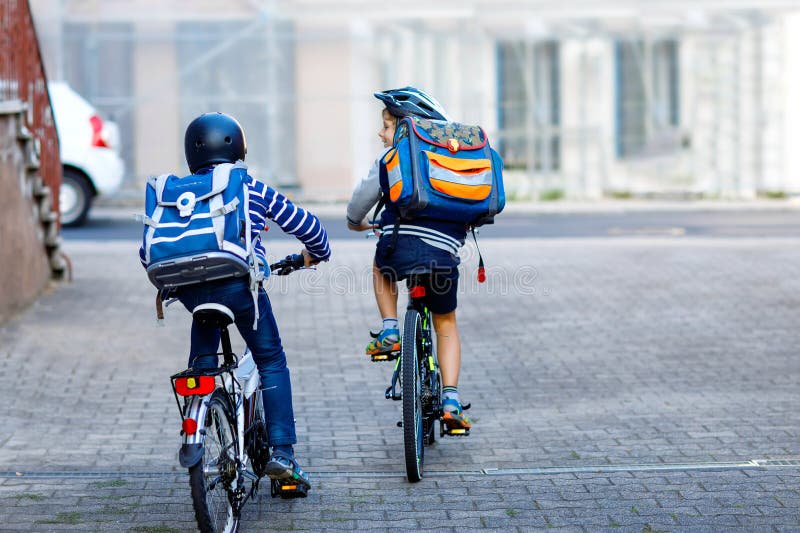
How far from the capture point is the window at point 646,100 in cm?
2492

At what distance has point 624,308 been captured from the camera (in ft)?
34.3

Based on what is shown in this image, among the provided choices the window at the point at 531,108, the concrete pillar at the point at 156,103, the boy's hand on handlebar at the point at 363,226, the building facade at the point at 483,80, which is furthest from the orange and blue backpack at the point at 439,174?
the window at the point at 531,108

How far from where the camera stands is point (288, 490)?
547 centimetres

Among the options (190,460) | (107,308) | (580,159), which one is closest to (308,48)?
(580,159)

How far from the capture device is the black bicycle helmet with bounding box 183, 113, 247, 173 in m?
5.07

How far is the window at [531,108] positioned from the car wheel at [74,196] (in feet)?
31.0

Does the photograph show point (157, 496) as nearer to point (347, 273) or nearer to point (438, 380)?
point (438, 380)

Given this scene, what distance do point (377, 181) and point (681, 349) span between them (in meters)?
3.72

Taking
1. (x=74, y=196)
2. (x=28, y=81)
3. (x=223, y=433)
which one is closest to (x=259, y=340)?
(x=223, y=433)

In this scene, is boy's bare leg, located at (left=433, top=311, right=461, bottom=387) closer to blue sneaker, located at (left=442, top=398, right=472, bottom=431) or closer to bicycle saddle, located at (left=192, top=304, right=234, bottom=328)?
blue sneaker, located at (left=442, top=398, right=472, bottom=431)

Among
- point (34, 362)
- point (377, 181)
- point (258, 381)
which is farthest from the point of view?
point (34, 362)

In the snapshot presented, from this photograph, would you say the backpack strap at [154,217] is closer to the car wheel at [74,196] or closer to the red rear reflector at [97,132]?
the red rear reflector at [97,132]

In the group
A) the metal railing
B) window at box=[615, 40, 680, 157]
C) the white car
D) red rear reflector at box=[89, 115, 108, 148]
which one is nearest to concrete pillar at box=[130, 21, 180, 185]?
the white car

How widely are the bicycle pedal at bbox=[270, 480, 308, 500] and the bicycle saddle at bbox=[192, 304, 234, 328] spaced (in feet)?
2.55
